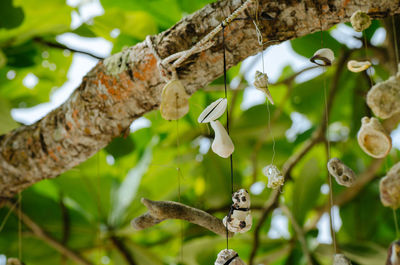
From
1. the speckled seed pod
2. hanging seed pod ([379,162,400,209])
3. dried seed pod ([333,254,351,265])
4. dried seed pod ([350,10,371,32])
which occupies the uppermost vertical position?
dried seed pod ([350,10,371,32])

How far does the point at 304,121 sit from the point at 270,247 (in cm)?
35

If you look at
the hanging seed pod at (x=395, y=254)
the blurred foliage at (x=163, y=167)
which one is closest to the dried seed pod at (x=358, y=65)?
the hanging seed pod at (x=395, y=254)

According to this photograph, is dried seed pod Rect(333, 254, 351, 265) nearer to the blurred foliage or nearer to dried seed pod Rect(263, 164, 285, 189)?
dried seed pod Rect(263, 164, 285, 189)

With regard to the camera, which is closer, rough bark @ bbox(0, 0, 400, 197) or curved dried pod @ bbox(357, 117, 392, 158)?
curved dried pod @ bbox(357, 117, 392, 158)

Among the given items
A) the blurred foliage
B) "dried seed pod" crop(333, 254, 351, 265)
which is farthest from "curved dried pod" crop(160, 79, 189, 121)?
the blurred foliage

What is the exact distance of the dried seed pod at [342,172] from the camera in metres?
0.32

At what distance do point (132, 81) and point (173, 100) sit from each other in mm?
129

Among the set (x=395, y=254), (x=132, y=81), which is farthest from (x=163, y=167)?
(x=395, y=254)

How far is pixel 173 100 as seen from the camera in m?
0.36

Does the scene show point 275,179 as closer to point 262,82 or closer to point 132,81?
point 262,82

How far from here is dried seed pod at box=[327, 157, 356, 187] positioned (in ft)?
1.04

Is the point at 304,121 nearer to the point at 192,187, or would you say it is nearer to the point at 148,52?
the point at 192,187

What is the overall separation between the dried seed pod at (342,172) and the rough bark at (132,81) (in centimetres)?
13

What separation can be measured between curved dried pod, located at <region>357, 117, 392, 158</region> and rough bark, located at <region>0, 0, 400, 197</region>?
13 cm
